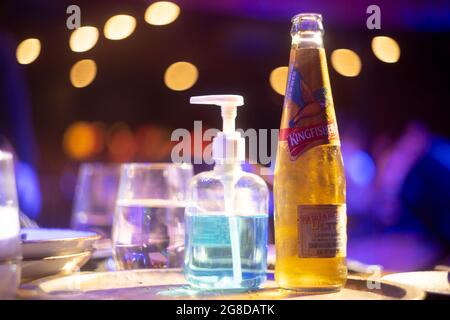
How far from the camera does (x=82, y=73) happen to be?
179 centimetres

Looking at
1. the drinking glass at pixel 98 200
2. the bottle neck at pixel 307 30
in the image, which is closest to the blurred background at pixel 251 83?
the drinking glass at pixel 98 200

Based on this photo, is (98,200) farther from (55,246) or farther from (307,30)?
(307,30)

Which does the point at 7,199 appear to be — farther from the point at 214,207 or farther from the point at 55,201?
the point at 55,201

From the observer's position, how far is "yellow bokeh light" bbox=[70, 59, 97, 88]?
174 cm

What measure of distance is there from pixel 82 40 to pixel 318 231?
133 cm

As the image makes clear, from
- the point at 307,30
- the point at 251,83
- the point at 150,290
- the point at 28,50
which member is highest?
the point at 28,50

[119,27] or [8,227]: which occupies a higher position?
[119,27]

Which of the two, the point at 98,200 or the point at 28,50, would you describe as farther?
the point at 28,50

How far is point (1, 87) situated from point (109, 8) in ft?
1.77

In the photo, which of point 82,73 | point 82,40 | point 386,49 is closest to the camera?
point 386,49

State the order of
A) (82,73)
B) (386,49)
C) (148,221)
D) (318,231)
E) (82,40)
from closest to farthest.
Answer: (318,231) → (148,221) → (386,49) → (82,40) → (82,73)

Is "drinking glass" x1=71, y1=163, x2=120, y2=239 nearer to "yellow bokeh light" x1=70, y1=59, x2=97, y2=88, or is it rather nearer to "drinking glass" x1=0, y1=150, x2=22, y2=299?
"drinking glass" x1=0, y1=150, x2=22, y2=299

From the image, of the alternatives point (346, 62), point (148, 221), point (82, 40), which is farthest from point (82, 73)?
point (148, 221)

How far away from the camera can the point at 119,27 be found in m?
1.62
